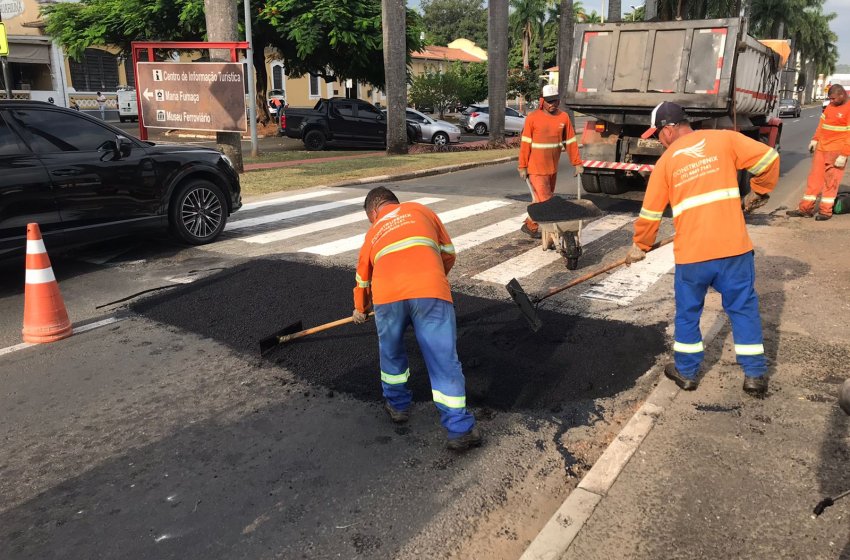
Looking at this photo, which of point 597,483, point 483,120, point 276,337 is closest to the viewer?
point 597,483

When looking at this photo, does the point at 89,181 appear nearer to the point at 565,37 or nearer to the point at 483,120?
the point at 565,37

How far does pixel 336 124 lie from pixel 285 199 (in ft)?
38.8

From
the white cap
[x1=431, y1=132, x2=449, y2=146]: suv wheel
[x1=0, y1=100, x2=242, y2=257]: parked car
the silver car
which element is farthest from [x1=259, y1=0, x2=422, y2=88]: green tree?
the white cap

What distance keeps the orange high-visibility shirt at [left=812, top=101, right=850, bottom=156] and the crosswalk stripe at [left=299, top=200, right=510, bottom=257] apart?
4722 mm

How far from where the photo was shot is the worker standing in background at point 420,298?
3.52 metres

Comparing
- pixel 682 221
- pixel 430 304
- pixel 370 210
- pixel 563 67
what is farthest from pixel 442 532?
pixel 563 67

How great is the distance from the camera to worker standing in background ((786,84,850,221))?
9336 mm

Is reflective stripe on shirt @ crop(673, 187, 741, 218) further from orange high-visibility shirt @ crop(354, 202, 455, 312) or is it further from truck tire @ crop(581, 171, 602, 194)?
truck tire @ crop(581, 171, 602, 194)

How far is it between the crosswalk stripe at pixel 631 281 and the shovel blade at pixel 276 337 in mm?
2774

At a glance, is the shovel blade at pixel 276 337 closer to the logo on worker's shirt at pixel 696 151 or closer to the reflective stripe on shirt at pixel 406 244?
the reflective stripe on shirt at pixel 406 244

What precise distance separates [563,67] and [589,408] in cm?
2499

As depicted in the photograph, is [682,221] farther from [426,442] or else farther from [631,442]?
[426,442]

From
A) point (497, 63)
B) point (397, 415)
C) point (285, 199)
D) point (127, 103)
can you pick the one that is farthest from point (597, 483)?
point (127, 103)

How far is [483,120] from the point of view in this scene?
3312 centimetres
